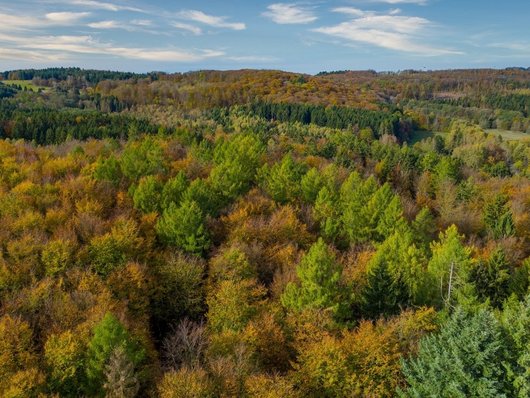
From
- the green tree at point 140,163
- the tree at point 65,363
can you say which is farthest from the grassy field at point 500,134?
the tree at point 65,363

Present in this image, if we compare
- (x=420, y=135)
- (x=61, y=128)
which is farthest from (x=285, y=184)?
(x=420, y=135)

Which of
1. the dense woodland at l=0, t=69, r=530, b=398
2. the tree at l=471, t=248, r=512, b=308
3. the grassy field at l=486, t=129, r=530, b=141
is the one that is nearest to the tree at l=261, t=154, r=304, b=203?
the dense woodland at l=0, t=69, r=530, b=398

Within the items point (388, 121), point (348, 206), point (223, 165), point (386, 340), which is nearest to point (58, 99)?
point (388, 121)

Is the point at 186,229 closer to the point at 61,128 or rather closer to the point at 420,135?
the point at 61,128

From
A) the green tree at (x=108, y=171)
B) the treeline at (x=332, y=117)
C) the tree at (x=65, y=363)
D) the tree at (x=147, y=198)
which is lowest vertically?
the tree at (x=65, y=363)

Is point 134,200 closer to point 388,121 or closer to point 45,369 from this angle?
point 45,369

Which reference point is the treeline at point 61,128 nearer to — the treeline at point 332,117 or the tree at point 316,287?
the treeline at point 332,117
